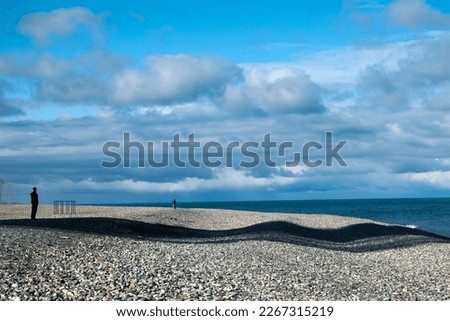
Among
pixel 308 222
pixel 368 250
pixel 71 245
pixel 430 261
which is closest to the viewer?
pixel 71 245

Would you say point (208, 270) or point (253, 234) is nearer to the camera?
point (208, 270)

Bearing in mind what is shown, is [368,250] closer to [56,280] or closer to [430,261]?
[430,261]

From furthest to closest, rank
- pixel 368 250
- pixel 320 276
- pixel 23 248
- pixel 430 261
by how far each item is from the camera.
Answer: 1. pixel 368 250
2. pixel 430 261
3. pixel 23 248
4. pixel 320 276

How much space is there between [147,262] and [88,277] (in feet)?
11.8

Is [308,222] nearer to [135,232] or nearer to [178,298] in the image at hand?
[135,232]

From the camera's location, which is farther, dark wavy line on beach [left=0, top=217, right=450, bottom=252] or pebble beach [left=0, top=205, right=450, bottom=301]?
dark wavy line on beach [left=0, top=217, right=450, bottom=252]

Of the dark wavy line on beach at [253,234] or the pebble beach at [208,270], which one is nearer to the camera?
the pebble beach at [208,270]

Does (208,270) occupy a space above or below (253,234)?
below

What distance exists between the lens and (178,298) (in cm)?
1445

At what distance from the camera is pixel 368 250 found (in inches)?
1270

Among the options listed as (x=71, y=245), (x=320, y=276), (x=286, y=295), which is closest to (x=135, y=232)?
(x=71, y=245)
